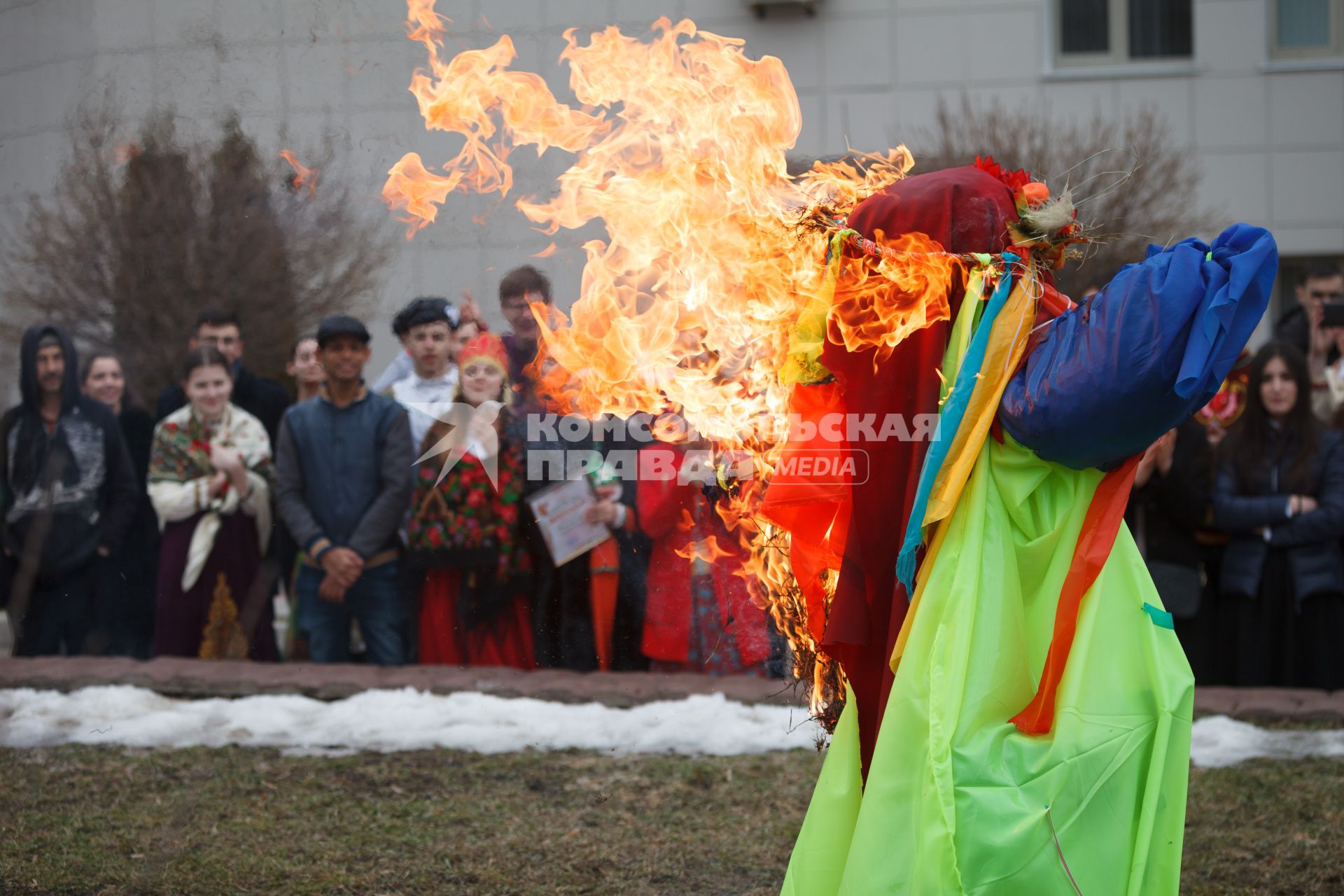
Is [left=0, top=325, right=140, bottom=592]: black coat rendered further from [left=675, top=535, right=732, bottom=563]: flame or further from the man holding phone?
the man holding phone

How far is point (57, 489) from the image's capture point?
20.8 feet

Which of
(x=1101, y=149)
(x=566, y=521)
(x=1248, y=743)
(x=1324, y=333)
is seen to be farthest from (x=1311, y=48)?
(x=566, y=521)

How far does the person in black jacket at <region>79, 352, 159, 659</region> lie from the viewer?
6.27 m

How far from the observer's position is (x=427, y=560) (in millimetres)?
5285

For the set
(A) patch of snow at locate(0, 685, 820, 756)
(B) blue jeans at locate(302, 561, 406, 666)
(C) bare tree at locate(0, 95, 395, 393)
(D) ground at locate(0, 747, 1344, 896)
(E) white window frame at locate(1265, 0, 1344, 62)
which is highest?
(E) white window frame at locate(1265, 0, 1344, 62)

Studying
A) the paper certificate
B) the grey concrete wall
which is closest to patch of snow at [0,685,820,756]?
the paper certificate

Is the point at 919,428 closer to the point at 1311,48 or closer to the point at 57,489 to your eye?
the point at 57,489

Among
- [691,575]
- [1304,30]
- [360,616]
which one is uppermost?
[1304,30]

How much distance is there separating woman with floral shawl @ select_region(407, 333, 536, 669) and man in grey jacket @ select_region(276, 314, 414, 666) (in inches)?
6.1

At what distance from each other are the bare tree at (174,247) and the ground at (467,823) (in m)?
1.76

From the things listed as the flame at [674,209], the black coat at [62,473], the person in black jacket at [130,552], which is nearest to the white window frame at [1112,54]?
the person in black jacket at [130,552]

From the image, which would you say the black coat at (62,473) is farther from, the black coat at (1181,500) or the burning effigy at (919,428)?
the black coat at (1181,500)

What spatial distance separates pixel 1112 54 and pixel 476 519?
Result: 24.2ft

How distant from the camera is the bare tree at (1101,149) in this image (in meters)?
9.47
